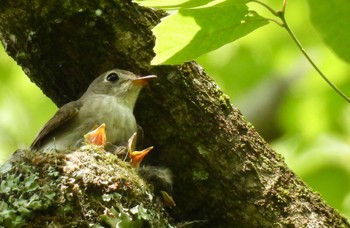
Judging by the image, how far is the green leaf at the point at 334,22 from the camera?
7.74ft

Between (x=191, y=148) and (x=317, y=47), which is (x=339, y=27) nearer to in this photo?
(x=191, y=148)

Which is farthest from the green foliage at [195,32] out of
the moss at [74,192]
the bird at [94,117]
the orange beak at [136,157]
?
the bird at [94,117]

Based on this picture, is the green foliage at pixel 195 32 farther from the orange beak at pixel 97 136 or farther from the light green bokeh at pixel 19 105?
the light green bokeh at pixel 19 105

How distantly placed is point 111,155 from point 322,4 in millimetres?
1911

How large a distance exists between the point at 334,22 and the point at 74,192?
1685mm

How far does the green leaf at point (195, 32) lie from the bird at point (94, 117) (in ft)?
5.64

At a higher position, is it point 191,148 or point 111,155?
point 111,155

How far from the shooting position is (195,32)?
250cm

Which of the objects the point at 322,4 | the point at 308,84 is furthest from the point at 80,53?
the point at 308,84

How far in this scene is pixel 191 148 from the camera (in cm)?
393

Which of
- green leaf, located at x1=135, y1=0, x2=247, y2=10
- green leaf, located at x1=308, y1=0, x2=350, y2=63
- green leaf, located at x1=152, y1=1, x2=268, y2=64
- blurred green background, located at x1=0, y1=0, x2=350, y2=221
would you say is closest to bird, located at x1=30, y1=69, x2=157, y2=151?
blurred green background, located at x1=0, y1=0, x2=350, y2=221

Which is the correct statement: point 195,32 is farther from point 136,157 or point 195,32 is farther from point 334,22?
point 136,157

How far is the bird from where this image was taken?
14.4 feet

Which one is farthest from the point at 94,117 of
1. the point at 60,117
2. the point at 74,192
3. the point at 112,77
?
the point at 74,192
